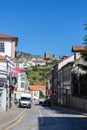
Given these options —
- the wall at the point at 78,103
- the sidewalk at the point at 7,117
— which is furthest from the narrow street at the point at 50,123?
the wall at the point at 78,103

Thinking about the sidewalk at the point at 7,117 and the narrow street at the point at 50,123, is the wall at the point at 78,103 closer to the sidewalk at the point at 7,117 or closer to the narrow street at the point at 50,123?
the sidewalk at the point at 7,117

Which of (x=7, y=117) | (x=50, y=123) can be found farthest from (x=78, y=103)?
(x=50, y=123)

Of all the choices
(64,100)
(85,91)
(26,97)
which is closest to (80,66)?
(85,91)

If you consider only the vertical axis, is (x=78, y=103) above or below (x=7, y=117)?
above

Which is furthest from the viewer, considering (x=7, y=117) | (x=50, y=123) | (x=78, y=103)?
(x=78, y=103)

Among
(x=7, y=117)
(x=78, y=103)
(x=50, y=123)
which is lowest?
(x=50, y=123)

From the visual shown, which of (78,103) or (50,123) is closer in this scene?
(50,123)

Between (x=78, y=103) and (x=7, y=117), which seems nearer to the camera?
(x=7, y=117)

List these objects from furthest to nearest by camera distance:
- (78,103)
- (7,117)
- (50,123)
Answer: (78,103), (7,117), (50,123)

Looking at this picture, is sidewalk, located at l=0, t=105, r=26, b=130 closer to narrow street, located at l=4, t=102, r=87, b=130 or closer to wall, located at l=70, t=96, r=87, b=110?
narrow street, located at l=4, t=102, r=87, b=130

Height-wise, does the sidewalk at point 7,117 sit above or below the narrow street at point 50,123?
above

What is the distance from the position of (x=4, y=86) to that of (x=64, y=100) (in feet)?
136

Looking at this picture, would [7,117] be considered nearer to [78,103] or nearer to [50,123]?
A: [50,123]

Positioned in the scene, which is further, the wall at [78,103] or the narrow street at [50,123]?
the wall at [78,103]
